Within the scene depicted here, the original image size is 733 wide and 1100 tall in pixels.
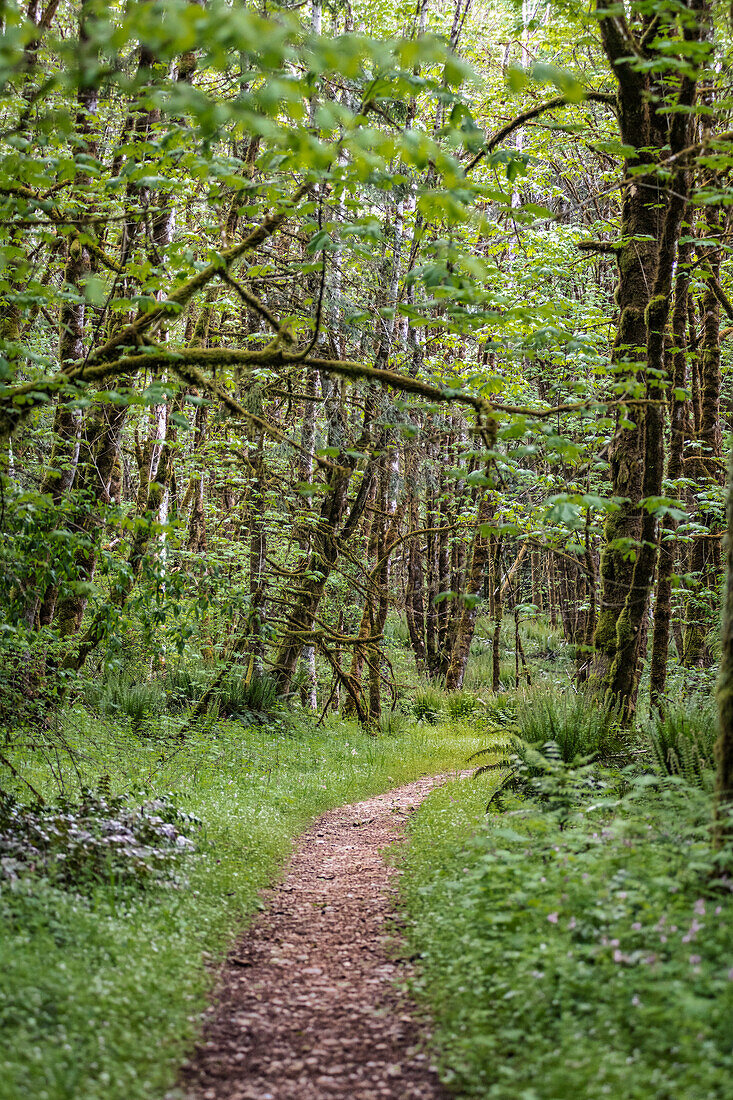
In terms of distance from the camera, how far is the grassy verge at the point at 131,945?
294cm

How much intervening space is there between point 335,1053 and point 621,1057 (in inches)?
59.1

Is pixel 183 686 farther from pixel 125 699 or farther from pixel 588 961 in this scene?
pixel 588 961

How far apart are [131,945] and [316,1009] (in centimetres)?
108

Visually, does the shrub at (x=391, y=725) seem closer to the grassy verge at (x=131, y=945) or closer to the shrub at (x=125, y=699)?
the shrub at (x=125, y=699)

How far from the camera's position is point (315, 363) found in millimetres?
5258

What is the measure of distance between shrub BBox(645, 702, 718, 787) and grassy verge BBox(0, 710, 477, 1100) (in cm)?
332

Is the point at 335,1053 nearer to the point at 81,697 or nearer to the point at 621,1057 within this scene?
the point at 621,1057

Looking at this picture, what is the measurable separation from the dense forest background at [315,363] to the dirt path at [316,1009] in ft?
2.69

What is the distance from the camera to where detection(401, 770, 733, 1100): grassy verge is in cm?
274

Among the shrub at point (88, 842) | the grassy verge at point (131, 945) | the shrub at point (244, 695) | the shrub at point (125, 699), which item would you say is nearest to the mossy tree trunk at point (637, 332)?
the grassy verge at point (131, 945)

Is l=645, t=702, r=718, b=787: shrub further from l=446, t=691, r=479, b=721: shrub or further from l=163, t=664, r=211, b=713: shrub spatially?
l=446, t=691, r=479, b=721: shrub

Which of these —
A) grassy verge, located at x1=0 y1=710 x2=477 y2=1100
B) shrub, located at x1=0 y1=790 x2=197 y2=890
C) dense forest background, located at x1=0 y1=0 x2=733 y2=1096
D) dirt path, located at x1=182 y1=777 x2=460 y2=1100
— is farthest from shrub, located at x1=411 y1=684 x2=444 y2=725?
shrub, located at x1=0 y1=790 x2=197 y2=890

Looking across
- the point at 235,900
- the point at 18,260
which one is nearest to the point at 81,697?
the point at 235,900

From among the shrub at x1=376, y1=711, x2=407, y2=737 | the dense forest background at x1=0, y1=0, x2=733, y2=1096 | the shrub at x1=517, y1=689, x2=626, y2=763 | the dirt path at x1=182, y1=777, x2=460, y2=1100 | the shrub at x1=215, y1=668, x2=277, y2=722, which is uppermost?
the dense forest background at x1=0, y1=0, x2=733, y2=1096
